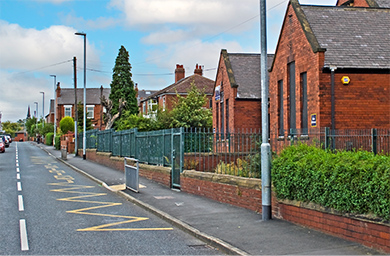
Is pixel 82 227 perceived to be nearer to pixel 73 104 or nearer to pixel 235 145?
pixel 235 145

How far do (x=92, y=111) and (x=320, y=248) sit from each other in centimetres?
8129

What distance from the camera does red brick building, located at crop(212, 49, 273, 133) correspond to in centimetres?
2612

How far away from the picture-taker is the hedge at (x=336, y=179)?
6715 mm

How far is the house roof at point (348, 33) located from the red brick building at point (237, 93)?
24.9ft

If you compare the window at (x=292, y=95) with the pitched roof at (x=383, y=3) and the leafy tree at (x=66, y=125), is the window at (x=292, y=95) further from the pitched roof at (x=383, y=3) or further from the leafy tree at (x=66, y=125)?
the leafy tree at (x=66, y=125)

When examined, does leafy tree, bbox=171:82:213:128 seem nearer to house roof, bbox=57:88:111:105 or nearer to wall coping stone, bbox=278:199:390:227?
wall coping stone, bbox=278:199:390:227

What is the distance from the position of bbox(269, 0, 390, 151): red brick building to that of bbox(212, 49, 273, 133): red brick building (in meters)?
6.10

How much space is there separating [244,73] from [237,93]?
224 cm

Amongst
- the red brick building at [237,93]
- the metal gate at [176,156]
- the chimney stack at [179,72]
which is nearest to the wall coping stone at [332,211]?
the metal gate at [176,156]

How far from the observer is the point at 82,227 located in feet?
31.0

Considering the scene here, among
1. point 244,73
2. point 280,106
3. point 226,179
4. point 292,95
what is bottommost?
point 226,179

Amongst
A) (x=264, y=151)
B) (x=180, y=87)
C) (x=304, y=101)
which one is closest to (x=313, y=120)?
(x=304, y=101)

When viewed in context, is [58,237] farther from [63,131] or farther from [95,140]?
[63,131]

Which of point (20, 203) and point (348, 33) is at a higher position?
point (348, 33)
